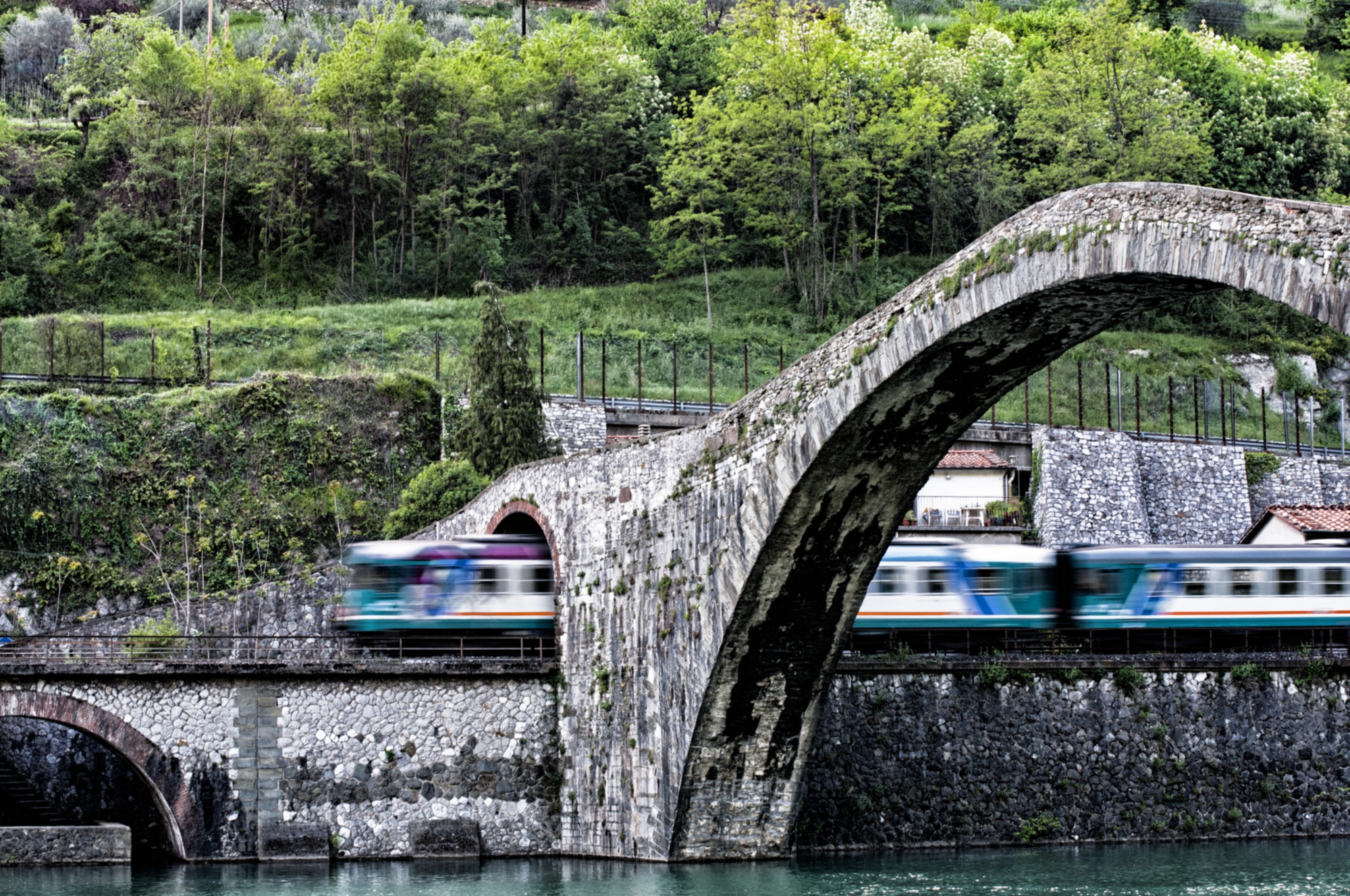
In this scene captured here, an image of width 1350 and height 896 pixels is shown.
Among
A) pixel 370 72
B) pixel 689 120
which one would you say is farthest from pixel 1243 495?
pixel 370 72

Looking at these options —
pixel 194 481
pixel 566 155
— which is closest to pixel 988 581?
pixel 194 481

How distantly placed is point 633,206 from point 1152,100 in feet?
53.8

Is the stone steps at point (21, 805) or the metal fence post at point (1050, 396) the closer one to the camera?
Result: the stone steps at point (21, 805)

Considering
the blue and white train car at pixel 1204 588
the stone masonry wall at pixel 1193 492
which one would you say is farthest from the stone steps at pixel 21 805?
the stone masonry wall at pixel 1193 492

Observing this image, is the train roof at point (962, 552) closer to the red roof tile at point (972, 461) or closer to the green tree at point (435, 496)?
the green tree at point (435, 496)

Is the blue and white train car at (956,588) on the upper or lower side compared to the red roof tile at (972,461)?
lower

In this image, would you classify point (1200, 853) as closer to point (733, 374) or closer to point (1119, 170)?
point (733, 374)

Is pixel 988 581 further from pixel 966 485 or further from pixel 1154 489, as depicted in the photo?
pixel 1154 489

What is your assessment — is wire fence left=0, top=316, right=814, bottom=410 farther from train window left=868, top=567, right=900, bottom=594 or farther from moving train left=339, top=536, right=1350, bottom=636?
train window left=868, top=567, right=900, bottom=594

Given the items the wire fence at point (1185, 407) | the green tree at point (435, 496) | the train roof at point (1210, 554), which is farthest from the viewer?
the wire fence at point (1185, 407)

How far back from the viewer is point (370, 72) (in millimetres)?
49625

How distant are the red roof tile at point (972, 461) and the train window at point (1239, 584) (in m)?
11.8

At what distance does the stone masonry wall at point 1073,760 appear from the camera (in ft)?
74.6

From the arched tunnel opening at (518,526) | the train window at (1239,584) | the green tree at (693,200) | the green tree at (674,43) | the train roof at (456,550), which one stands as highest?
the green tree at (674,43)
